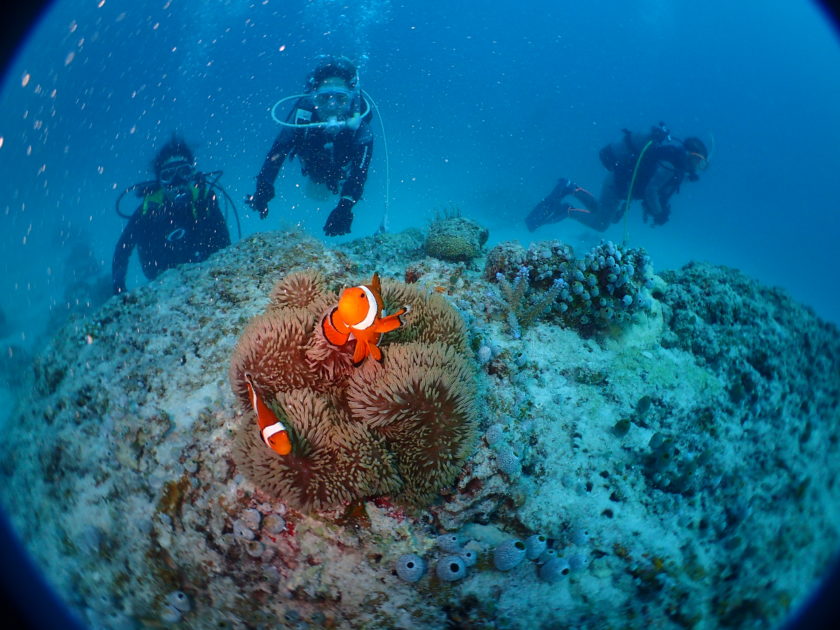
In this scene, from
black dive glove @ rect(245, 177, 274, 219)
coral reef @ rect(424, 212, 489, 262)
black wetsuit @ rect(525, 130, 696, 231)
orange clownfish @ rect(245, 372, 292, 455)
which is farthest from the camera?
black wetsuit @ rect(525, 130, 696, 231)

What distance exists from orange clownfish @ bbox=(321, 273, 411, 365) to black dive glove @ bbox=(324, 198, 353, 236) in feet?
20.5

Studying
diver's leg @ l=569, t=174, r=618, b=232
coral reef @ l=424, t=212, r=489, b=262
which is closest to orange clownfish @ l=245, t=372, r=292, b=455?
coral reef @ l=424, t=212, r=489, b=262

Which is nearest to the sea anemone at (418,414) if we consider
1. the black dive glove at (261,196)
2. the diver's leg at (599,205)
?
the black dive glove at (261,196)

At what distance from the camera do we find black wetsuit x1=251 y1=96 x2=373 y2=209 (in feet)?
28.1

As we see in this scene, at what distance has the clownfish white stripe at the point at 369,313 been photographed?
2.05m

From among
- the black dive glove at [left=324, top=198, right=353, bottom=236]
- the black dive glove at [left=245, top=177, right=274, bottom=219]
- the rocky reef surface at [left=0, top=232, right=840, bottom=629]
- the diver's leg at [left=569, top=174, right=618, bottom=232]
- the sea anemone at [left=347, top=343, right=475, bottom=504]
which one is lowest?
the diver's leg at [left=569, top=174, right=618, bottom=232]

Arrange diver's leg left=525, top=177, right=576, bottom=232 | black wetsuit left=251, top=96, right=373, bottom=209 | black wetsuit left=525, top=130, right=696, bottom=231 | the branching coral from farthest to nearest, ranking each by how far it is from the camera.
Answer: diver's leg left=525, top=177, right=576, bottom=232
black wetsuit left=525, top=130, right=696, bottom=231
black wetsuit left=251, top=96, right=373, bottom=209
the branching coral

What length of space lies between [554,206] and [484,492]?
14.3 metres

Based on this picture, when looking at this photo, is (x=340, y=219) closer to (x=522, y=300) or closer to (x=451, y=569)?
(x=522, y=300)

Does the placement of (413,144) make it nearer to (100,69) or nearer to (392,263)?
(100,69)

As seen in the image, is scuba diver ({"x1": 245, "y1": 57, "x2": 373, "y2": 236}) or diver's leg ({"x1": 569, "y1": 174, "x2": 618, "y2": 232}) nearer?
scuba diver ({"x1": 245, "y1": 57, "x2": 373, "y2": 236})

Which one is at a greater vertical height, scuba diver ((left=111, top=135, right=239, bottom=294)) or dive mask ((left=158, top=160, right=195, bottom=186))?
dive mask ((left=158, top=160, right=195, bottom=186))

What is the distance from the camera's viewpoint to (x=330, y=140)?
9141 millimetres

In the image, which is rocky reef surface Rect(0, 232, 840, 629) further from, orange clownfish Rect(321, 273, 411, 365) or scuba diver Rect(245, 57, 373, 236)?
scuba diver Rect(245, 57, 373, 236)
